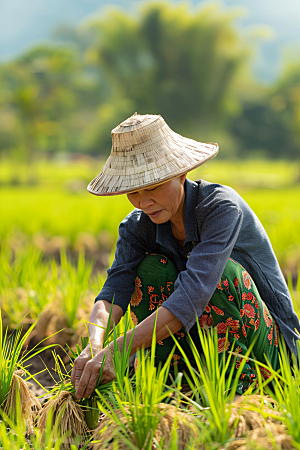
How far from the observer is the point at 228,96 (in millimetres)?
35219

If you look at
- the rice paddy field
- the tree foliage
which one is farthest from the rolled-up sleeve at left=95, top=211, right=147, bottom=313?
the tree foliage

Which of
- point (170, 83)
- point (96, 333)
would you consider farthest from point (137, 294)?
point (170, 83)

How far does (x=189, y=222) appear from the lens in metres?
1.47

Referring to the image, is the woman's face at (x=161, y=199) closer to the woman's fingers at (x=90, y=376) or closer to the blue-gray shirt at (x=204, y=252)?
the blue-gray shirt at (x=204, y=252)

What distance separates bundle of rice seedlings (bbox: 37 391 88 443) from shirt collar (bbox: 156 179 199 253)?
1.91 feet

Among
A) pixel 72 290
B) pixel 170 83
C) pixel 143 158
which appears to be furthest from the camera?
pixel 170 83

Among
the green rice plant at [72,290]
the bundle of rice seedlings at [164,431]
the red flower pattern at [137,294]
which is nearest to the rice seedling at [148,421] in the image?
the bundle of rice seedlings at [164,431]

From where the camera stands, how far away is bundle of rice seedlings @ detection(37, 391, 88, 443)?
1.23 m

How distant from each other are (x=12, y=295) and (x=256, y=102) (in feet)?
138

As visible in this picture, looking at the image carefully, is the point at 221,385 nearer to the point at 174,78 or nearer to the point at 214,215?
the point at 214,215

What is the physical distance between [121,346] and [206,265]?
335 millimetres

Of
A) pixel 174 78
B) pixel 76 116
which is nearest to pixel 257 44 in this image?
pixel 174 78

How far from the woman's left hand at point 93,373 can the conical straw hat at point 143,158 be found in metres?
0.47

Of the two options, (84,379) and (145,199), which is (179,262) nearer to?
(145,199)
